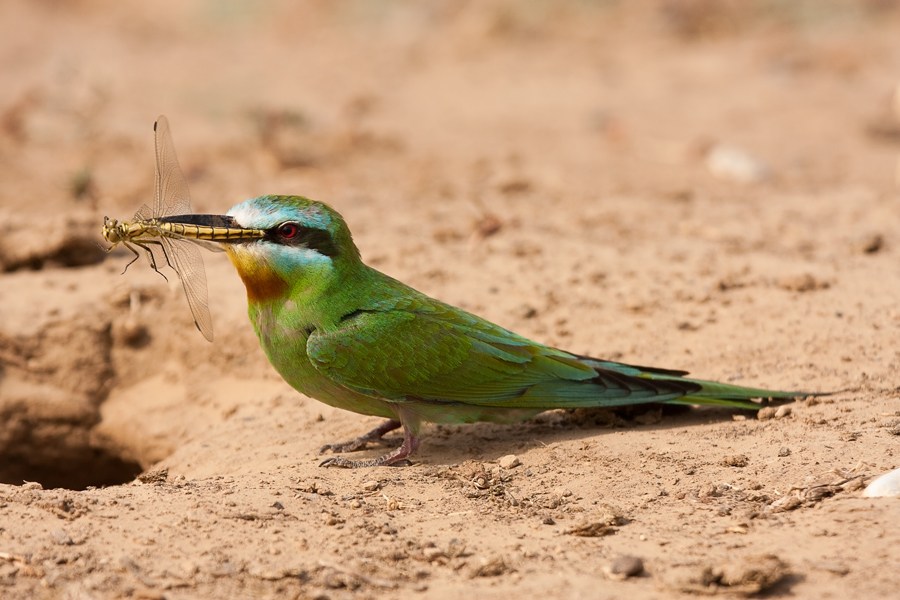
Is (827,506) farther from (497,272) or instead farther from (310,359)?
(497,272)

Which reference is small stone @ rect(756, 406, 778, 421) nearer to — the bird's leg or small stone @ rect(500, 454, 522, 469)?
small stone @ rect(500, 454, 522, 469)

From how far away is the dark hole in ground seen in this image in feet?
15.2

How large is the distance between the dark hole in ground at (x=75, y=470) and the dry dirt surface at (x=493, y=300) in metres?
0.02

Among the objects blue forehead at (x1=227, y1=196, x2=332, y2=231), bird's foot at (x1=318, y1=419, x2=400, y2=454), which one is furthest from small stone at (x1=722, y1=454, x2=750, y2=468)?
blue forehead at (x1=227, y1=196, x2=332, y2=231)

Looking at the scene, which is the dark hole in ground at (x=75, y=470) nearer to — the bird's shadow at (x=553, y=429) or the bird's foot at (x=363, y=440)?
the bird's foot at (x=363, y=440)

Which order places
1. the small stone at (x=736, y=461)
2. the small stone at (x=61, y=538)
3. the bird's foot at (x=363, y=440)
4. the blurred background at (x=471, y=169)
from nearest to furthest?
the small stone at (x=61, y=538) < the small stone at (x=736, y=461) < the bird's foot at (x=363, y=440) < the blurred background at (x=471, y=169)

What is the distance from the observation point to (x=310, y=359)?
11.1 feet

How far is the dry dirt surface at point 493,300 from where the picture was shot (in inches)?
100

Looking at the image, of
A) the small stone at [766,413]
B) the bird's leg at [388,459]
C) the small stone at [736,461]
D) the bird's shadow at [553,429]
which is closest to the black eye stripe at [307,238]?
the bird's leg at [388,459]

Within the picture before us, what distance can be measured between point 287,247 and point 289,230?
0.06 m

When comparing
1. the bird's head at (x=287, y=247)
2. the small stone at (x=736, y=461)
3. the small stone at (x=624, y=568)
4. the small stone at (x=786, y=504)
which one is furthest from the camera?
the bird's head at (x=287, y=247)

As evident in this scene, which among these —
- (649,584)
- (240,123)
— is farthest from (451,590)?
(240,123)

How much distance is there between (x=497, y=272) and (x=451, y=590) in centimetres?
276

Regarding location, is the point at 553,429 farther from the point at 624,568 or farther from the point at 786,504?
the point at 624,568
